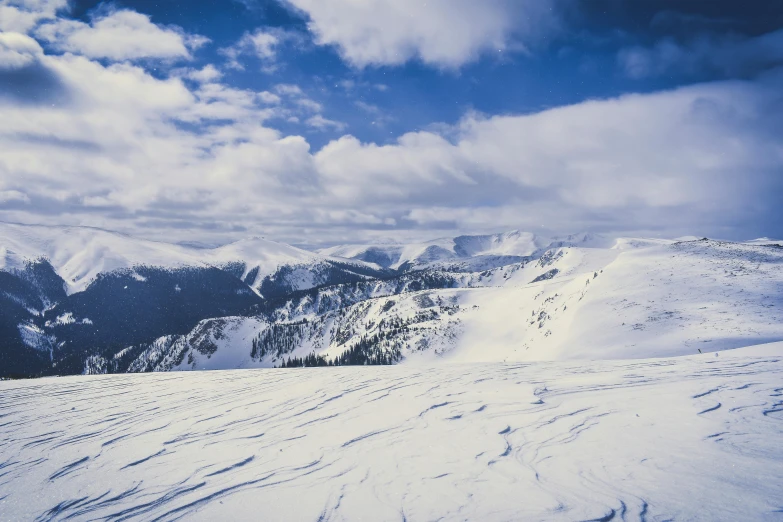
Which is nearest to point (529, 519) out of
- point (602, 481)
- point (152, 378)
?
point (602, 481)

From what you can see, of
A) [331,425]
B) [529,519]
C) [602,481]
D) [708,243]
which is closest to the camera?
[529,519]

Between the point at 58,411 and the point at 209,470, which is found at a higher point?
the point at 209,470

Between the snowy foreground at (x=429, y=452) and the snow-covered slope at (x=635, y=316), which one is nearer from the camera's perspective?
the snowy foreground at (x=429, y=452)

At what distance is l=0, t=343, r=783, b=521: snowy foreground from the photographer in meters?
5.13

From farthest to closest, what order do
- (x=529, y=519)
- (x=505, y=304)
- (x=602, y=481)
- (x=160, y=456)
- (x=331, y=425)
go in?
(x=505, y=304) < (x=331, y=425) < (x=160, y=456) < (x=602, y=481) < (x=529, y=519)

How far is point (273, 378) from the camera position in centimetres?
1716

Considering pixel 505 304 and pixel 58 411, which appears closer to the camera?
pixel 58 411

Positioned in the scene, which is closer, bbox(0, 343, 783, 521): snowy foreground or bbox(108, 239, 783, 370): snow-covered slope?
bbox(0, 343, 783, 521): snowy foreground

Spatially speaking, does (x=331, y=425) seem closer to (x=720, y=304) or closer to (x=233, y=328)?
(x=720, y=304)

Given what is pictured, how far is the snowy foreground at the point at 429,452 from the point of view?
513cm

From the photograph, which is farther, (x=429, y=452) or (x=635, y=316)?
(x=635, y=316)

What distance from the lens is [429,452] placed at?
22.9 feet

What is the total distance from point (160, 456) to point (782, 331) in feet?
120

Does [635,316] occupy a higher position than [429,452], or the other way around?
[429,452]
